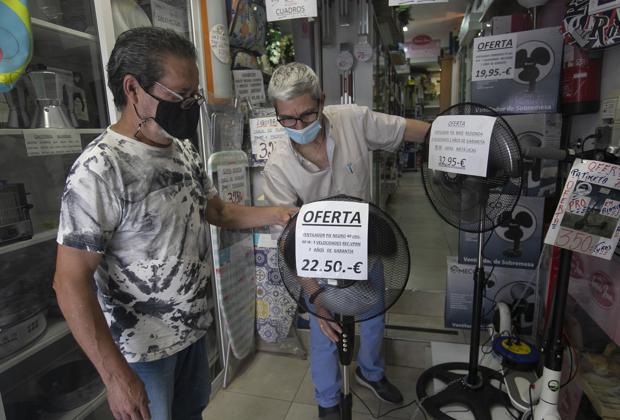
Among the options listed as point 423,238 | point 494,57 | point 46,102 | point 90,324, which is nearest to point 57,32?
point 46,102

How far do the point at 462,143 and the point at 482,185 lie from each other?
0.16m

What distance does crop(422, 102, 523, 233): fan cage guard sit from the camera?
48.3 inches

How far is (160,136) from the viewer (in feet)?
3.67

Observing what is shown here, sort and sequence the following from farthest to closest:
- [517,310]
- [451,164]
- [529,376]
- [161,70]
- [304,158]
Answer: [517,310], [529,376], [304,158], [451,164], [161,70]

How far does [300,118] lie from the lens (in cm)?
146

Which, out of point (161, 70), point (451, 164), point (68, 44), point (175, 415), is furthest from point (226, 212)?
point (68, 44)

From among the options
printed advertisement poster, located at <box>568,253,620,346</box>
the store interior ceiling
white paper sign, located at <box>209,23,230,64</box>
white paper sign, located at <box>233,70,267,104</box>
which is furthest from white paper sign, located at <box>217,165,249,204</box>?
the store interior ceiling

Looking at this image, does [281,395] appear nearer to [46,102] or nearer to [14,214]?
[14,214]

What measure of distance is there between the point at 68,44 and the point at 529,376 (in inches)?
99.6

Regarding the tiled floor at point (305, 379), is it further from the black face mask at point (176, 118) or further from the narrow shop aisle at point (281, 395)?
the black face mask at point (176, 118)

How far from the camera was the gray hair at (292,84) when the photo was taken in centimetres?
141

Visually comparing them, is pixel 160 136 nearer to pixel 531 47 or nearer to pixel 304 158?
pixel 304 158

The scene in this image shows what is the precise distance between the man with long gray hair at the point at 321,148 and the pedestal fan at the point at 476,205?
0.33 metres

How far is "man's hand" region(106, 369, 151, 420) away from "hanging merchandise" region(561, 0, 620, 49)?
192cm
